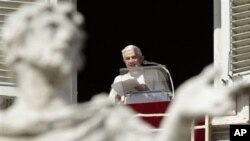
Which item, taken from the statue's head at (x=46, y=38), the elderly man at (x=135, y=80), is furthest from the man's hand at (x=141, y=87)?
the statue's head at (x=46, y=38)

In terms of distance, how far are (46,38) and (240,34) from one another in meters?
8.99

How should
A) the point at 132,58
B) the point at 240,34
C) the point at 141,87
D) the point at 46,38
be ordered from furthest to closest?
the point at 240,34 < the point at 141,87 < the point at 132,58 < the point at 46,38

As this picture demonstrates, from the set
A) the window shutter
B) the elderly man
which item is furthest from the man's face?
the window shutter

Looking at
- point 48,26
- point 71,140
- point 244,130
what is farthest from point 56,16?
point 244,130

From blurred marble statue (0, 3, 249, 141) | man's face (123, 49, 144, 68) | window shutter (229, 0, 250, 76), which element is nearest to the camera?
blurred marble statue (0, 3, 249, 141)

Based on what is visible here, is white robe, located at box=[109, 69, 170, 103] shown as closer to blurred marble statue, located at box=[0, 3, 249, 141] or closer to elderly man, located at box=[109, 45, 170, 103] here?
elderly man, located at box=[109, 45, 170, 103]

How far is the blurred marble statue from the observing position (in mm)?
3438

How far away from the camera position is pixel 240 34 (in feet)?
40.7

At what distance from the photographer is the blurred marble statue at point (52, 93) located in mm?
3438

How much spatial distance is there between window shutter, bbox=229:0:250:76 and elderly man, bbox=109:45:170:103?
1.35 meters

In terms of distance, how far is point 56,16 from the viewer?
3.52m

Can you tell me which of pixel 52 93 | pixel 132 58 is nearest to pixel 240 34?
pixel 132 58

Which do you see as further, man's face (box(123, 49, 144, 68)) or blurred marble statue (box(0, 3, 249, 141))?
man's face (box(123, 49, 144, 68))

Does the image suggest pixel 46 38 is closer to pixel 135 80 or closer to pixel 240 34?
pixel 135 80
